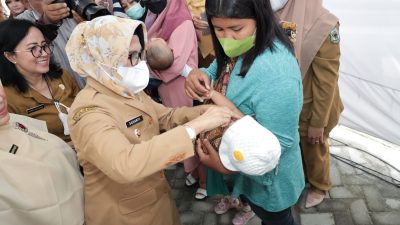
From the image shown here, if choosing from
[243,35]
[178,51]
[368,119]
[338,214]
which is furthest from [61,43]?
[368,119]

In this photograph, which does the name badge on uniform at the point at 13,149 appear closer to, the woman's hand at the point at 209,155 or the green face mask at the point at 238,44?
the woman's hand at the point at 209,155

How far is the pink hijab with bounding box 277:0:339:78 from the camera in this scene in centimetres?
194

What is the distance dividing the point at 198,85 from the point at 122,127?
0.42m

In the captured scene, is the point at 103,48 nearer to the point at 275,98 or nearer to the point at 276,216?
the point at 275,98

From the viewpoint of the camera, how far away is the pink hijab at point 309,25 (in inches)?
76.5

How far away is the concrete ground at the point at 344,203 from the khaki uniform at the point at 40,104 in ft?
3.91

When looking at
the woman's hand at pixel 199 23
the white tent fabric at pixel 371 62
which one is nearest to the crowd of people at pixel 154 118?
the woman's hand at pixel 199 23

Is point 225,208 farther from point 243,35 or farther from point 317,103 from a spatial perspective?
point 243,35

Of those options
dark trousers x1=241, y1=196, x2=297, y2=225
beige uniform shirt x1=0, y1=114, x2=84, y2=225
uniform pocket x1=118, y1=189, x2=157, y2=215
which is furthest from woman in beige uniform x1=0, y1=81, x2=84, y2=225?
dark trousers x1=241, y1=196, x2=297, y2=225

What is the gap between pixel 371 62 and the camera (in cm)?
281

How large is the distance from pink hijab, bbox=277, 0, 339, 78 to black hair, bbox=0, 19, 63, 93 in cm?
167

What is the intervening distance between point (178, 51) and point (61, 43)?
952 millimetres

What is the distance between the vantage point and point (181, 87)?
2.55 meters

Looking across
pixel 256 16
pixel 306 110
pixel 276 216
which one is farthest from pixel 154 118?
pixel 306 110
